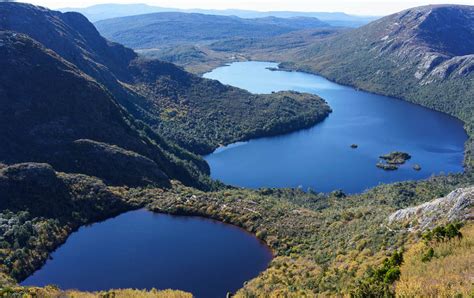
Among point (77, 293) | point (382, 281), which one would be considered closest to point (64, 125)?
point (77, 293)

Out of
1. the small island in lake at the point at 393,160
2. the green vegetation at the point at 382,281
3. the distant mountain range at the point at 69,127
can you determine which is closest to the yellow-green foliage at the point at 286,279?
the green vegetation at the point at 382,281

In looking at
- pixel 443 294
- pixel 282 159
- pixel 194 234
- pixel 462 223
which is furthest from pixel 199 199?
pixel 282 159

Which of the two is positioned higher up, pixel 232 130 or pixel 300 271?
pixel 300 271

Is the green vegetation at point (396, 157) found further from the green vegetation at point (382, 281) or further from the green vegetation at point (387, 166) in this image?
the green vegetation at point (382, 281)

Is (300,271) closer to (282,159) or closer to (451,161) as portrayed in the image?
(282,159)

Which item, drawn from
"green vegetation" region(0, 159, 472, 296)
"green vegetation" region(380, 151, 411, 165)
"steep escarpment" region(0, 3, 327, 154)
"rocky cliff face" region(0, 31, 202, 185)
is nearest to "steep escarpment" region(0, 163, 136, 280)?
"green vegetation" region(0, 159, 472, 296)
